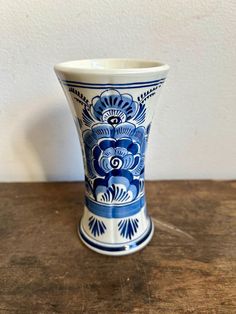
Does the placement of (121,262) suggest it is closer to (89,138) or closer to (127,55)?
(89,138)

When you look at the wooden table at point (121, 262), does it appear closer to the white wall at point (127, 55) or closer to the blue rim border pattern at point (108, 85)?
the white wall at point (127, 55)

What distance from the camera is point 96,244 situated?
16.4 inches

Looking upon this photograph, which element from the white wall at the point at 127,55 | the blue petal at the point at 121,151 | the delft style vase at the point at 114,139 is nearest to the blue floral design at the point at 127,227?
the delft style vase at the point at 114,139

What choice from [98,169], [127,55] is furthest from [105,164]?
[127,55]

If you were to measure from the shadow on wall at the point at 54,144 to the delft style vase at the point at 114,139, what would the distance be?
0.56 feet

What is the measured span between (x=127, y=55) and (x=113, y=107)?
8.3 inches

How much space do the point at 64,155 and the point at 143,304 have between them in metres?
0.35

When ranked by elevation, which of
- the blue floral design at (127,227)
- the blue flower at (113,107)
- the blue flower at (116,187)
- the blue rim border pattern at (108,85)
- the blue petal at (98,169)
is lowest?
the blue floral design at (127,227)

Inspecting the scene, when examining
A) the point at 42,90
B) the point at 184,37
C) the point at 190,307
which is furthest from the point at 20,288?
the point at 184,37

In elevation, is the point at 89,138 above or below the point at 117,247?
above

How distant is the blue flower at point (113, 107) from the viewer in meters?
0.32

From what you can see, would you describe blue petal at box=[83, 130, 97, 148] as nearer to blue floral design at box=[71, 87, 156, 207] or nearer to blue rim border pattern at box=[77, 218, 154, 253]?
blue floral design at box=[71, 87, 156, 207]

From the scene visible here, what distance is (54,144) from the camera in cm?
58

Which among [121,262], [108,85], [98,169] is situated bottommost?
[121,262]
